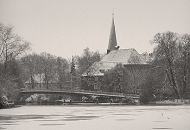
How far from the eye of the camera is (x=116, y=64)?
299 feet

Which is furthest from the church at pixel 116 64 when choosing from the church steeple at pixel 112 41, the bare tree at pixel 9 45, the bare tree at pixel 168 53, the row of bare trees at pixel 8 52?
the bare tree at pixel 9 45

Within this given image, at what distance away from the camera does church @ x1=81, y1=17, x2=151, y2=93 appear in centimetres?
7696

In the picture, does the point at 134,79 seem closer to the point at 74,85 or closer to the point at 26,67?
the point at 26,67

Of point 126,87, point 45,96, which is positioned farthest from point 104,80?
point 45,96

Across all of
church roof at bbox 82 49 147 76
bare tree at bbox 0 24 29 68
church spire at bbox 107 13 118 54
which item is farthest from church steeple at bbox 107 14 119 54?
bare tree at bbox 0 24 29 68

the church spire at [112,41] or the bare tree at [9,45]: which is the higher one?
the church spire at [112,41]

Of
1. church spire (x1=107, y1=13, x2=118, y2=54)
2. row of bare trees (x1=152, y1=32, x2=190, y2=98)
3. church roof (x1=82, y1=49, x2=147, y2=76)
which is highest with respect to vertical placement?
church spire (x1=107, y1=13, x2=118, y2=54)

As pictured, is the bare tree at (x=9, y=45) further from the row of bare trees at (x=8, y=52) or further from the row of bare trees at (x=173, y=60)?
the row of bare trees at (x=173, y=60)

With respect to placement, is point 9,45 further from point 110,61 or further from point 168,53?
point 110,61

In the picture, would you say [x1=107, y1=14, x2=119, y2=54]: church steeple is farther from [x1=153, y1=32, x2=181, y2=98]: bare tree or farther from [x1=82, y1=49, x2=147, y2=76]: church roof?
[x1=153, y1=32, x2=181, y2=98]: bare tree

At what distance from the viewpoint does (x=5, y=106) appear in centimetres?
5147

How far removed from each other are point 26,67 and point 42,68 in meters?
8.96

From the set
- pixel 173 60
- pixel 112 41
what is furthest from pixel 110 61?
pixel 173 60

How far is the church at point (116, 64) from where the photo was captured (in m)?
77.0
